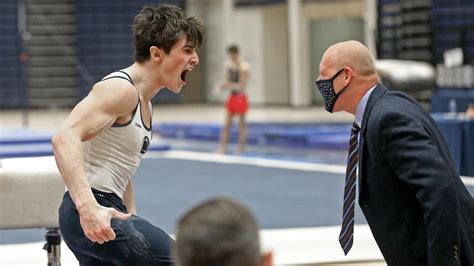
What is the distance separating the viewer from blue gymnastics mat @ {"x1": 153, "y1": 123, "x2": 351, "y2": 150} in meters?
15.7

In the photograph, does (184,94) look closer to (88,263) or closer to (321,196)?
(321,196)

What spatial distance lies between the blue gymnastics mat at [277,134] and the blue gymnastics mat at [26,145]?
1.94 metres

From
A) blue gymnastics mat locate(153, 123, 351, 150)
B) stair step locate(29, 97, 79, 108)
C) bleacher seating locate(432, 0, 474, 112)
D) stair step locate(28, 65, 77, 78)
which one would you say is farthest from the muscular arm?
stair step locate(28, 65, 77, 78)

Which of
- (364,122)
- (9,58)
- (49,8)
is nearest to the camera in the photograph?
(364,122)

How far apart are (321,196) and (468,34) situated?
29.7ft

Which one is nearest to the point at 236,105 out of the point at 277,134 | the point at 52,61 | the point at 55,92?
the point at 277,134

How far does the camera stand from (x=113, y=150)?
3.71 metres

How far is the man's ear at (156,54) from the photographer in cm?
372

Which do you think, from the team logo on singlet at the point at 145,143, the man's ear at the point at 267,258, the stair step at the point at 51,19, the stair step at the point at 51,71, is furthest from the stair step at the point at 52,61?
the man's ear at the point at 267,258

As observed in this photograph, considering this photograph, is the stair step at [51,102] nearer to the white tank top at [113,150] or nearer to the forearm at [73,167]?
the white tank top at [113,150]

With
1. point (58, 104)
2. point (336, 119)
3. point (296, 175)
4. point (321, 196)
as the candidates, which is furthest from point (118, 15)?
point (321, 196)

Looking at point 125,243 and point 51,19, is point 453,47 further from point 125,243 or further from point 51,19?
point 125,243

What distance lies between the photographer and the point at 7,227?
4980 millimetres

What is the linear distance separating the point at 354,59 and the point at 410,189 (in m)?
0.50
